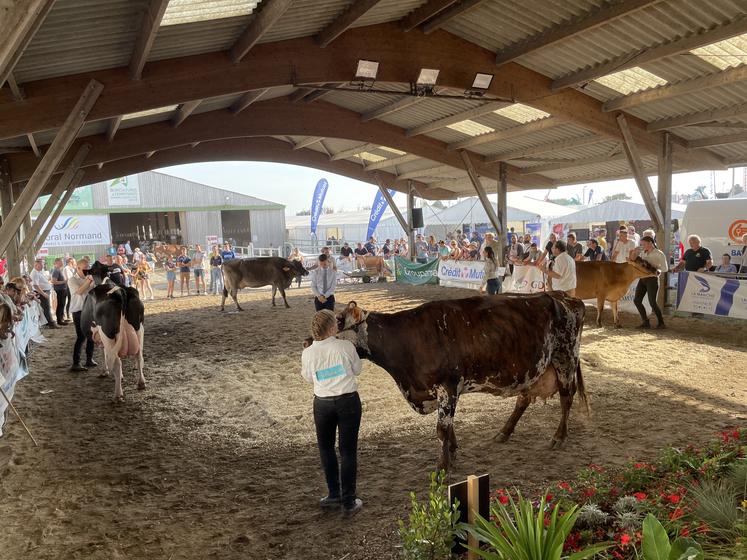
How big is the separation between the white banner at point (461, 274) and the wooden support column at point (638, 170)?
5663 mm

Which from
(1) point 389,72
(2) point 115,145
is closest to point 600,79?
(1) point 389,72

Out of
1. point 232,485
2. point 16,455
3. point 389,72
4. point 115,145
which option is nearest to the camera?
point 232,485

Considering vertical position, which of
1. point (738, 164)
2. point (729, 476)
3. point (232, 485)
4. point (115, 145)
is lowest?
point (232, 485)

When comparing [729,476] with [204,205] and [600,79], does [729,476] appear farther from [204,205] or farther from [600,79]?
[204,205]

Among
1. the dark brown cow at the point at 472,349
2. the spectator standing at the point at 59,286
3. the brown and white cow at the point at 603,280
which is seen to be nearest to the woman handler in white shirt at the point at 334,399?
the dark brown cow at the point at 472,349

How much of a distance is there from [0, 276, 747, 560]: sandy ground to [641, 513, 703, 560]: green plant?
1608mm

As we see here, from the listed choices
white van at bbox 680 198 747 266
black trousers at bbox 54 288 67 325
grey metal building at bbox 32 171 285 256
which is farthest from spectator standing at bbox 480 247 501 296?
grey metal building at bbox 32 171 285 256

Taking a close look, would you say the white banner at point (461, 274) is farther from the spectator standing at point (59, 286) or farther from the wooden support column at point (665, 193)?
the spectator standing at point (59, 286)

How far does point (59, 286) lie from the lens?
572 inches

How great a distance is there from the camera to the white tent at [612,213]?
90.6 ft

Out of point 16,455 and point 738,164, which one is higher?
point 738,164

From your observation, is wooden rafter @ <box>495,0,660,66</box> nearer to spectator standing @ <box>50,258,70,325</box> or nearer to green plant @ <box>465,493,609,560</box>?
green plant @ <box>465,493,609,560</box>

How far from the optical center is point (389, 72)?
1059cm

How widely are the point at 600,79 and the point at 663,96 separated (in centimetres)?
124
